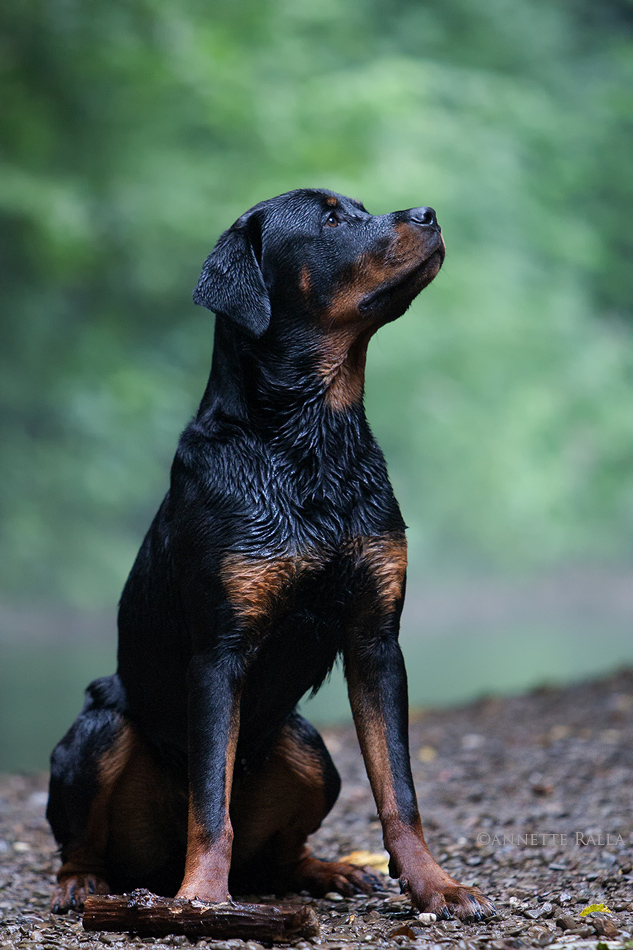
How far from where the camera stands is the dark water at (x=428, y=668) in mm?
8180

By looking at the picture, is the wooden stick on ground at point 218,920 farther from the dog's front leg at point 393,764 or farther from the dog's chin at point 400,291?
the dog's chin at point 400,291

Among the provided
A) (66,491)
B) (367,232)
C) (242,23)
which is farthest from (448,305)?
(367,232)

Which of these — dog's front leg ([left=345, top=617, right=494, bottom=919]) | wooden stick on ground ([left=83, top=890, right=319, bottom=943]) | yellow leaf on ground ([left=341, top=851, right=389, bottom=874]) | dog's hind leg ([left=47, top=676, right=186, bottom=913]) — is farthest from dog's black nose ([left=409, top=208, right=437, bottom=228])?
yellow leaf on ground ([left=341, top=851, right=389, bottom=874])

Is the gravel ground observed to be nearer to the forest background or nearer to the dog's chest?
the dog's chest

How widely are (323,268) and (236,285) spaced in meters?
0.26

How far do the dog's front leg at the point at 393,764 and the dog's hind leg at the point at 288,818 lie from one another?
0.39 m

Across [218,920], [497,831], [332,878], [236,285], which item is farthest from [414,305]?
[218,920]

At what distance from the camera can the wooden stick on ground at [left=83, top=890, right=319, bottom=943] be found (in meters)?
2.48

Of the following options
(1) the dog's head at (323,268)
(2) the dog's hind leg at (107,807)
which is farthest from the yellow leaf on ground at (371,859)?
(1) the dog's head at (323,268)

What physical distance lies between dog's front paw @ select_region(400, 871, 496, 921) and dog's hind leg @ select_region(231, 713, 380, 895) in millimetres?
573

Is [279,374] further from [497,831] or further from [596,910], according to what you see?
[497,831]

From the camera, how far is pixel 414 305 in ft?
36.9

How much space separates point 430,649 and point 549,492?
119 inches

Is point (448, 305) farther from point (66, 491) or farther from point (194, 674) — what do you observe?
point (194, 674)
